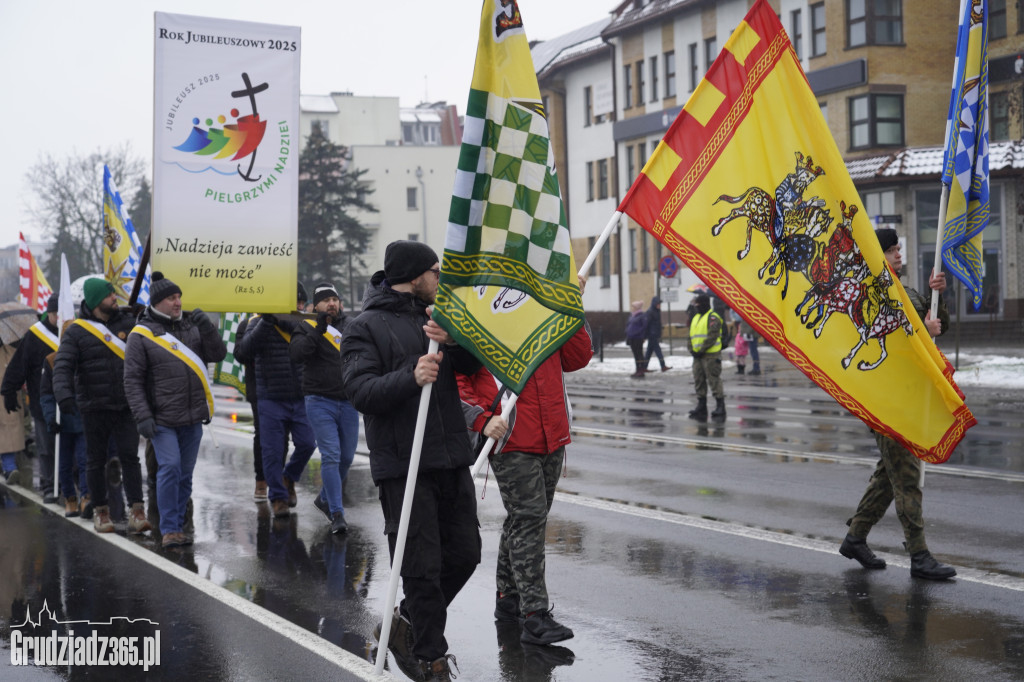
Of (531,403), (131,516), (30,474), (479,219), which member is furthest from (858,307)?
(30,474)

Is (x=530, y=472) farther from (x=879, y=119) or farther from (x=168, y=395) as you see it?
(x=879, y=119)

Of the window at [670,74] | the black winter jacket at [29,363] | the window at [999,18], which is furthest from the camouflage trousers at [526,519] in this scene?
the window at [670,74]

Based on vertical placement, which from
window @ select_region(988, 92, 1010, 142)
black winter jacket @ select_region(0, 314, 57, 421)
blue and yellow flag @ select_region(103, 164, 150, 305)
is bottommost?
black winter jacket @ select_region(0, 314, 57, 421)

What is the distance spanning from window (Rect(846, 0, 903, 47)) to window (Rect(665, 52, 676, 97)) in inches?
362

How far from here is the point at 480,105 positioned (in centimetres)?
518

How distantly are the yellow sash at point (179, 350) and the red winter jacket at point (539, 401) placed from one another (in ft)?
12.1

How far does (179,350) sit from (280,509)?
1.72m

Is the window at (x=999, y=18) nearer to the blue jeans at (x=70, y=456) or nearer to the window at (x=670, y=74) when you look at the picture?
the window at (x=670, y=74)

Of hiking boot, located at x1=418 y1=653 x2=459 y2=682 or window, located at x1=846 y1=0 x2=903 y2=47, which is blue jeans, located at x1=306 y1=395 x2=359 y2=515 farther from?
window, located at x1=846 y1=0 x2=903 y2=47

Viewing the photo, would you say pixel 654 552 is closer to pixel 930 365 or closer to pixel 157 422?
pixel 930 365

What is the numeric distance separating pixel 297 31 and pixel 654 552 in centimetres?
507

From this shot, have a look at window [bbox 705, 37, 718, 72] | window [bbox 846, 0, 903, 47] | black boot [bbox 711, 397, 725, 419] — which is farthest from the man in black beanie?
window [bbox 705, 37, 718, 72]

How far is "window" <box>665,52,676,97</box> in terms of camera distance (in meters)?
47.7

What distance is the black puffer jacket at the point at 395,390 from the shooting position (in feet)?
17.5
